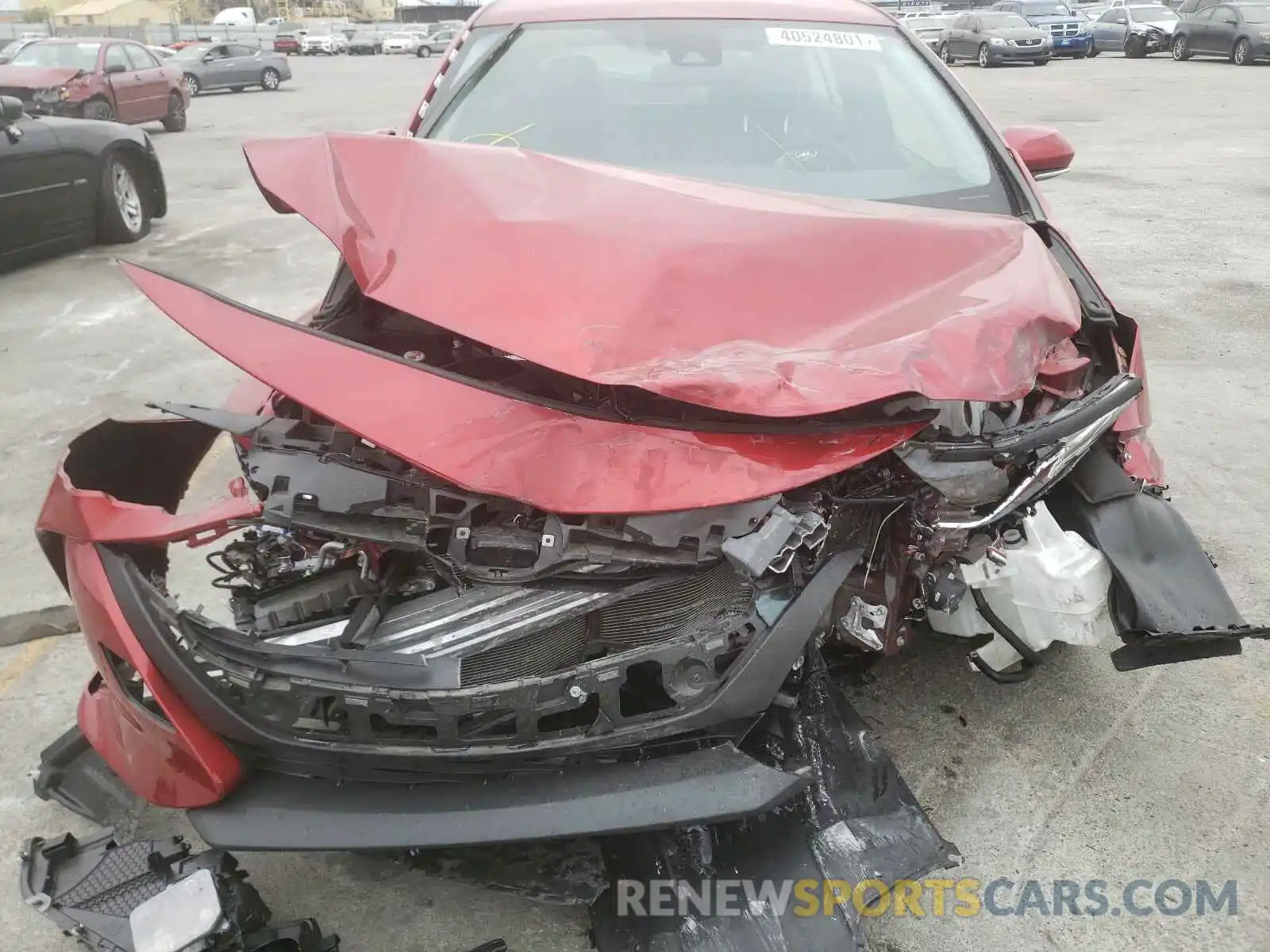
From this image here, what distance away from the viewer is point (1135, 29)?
2375cm

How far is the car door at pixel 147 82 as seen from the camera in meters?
13.5

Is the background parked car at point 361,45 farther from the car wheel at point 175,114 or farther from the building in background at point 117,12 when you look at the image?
the car wheel at point 175,114

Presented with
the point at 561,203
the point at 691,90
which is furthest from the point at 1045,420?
the point at 691,90

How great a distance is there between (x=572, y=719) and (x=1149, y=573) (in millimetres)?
1372

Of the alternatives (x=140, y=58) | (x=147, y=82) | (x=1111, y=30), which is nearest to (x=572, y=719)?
(x=147, y=82)

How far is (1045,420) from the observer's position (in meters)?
1.96

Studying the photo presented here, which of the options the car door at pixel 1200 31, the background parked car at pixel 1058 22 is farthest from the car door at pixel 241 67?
the car door at pixel 1200 31

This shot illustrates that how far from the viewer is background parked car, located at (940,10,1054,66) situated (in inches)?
865

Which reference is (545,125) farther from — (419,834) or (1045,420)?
(419,834)

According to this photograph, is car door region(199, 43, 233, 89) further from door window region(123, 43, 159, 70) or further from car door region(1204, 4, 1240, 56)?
car door region(1204, 4, 1240, 56)

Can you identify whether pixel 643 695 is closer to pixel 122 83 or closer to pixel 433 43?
pixel 122 83

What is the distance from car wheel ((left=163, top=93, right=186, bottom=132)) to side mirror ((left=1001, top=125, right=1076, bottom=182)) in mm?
14634

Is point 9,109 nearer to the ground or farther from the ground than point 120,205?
farther from the ground

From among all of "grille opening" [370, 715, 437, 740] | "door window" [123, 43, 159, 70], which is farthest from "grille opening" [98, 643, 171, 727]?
→ "door window" [123, 43, 159, 70]
